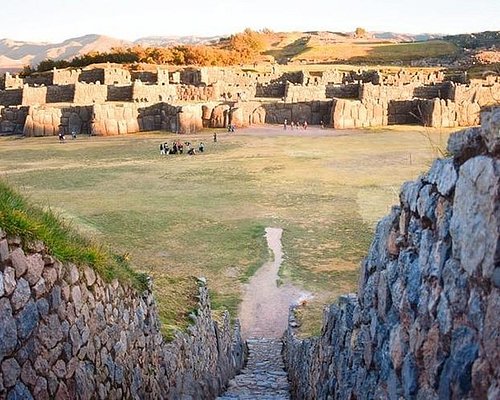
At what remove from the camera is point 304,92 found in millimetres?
63219

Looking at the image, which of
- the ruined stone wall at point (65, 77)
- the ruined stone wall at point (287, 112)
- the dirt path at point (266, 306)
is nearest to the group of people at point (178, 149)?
the ruined stone wall at point (287, 112)

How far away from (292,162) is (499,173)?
37751mm

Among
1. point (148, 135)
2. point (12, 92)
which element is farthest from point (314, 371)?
point (12, 92)

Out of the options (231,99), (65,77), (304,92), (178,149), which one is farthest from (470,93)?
(65,77)

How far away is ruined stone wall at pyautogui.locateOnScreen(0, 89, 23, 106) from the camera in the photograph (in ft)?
196

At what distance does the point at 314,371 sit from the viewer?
9.80 m

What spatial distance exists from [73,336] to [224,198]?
24.5 metres

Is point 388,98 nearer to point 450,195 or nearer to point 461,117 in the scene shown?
point 461,117

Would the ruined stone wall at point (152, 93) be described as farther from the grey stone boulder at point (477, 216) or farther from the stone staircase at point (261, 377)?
the grey stone boulder at point (477, 216)

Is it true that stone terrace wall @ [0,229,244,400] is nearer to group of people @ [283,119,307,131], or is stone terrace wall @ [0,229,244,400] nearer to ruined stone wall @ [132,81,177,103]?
group of people @ [283,119,307,131]

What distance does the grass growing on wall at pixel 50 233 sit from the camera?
518 centimetres

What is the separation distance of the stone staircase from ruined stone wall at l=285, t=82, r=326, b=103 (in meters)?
46.2

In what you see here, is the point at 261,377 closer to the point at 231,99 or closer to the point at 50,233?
the point at 50,233

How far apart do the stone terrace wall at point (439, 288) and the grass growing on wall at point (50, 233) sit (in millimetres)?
2822
